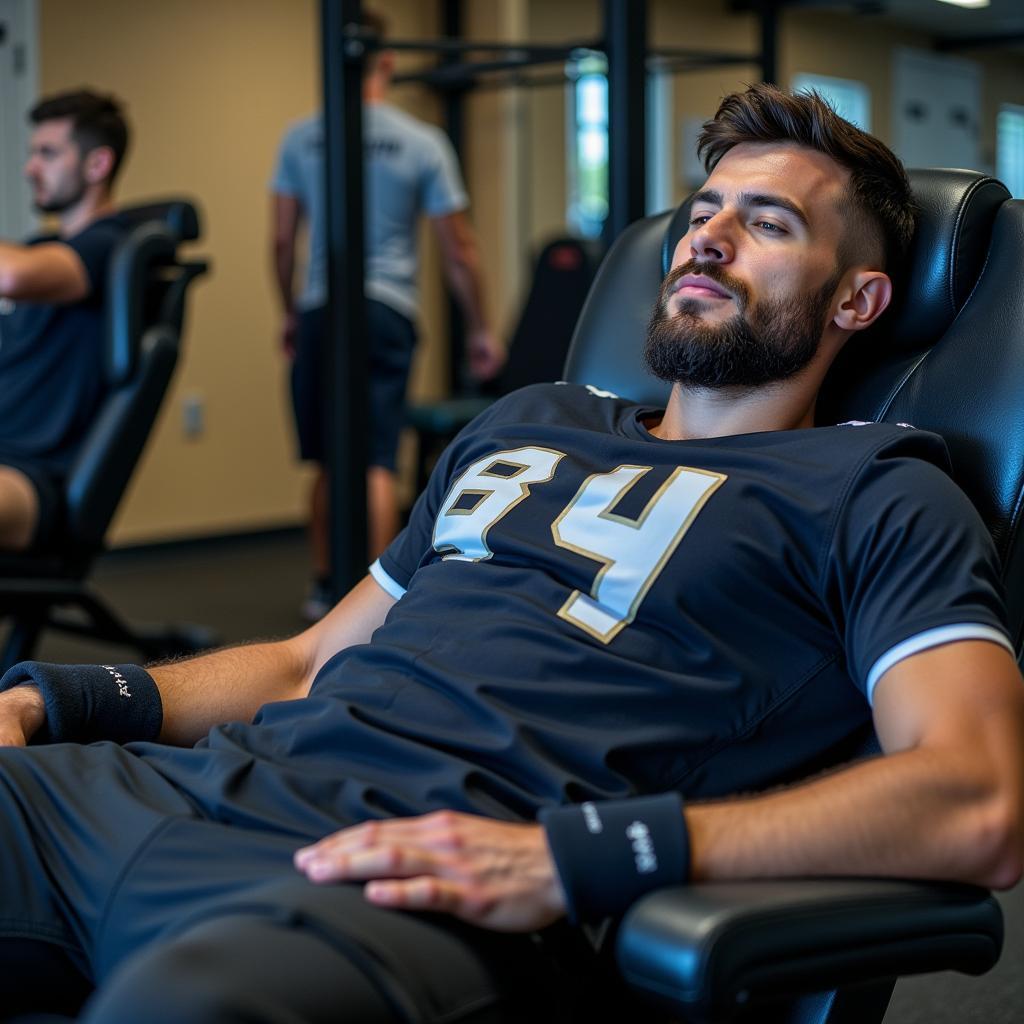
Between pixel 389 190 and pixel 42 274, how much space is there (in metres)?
1.23

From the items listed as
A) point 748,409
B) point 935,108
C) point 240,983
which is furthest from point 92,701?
point 935,108

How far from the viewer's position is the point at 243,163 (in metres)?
5.33

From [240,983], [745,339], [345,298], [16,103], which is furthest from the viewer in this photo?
[16,103]

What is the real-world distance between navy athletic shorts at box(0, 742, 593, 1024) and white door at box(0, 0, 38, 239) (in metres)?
3.87

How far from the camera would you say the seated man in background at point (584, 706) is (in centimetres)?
89

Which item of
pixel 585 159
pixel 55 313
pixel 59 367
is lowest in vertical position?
pixel 59 367

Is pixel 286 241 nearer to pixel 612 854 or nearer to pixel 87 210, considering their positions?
pixel 87 210

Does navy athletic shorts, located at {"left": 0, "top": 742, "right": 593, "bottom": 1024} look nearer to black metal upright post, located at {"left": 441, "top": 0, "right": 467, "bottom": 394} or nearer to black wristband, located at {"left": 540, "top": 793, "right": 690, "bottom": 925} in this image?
black wristband, located at {"left": 540, "top": 793, "right": 690, "bottom": 925}

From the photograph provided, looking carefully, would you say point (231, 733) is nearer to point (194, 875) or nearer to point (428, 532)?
point (194, 875)

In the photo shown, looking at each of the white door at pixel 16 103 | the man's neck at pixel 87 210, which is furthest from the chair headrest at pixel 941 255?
the white door at pixel 16 103

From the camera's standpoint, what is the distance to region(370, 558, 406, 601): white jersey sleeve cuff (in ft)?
4.52

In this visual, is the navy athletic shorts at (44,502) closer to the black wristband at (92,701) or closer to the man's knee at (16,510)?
the man's knee at (16,510)

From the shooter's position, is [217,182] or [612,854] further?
[217,182]

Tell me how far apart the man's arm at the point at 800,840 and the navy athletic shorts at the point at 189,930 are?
1.0 inches
